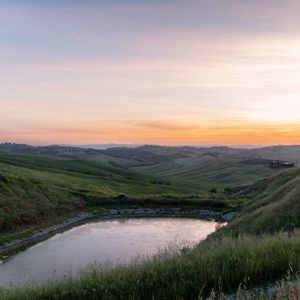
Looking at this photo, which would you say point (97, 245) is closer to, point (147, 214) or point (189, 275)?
point (147, 214)

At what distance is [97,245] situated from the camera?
130 ft

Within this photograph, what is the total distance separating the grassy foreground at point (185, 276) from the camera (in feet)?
31.4

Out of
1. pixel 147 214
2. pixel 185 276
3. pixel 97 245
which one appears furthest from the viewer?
pixel 147 214

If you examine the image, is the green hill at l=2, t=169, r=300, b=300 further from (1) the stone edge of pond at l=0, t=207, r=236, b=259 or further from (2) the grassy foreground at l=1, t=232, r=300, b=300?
(1) the stone edge of pond at l=0, t=207, r=236, b=259

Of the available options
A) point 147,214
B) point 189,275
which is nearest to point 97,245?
point 147,214

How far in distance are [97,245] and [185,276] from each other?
30777mm

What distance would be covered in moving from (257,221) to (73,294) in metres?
14.9

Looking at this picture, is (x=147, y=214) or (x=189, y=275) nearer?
(x=189, y=275)

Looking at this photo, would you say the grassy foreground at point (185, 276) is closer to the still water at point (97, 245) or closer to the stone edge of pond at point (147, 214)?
the still water at point (97, 245)

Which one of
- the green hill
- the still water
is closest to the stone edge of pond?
the still water

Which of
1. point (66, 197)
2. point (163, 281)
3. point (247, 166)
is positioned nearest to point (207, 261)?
point (163, 281)

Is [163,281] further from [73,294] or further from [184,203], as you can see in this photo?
[184,203]

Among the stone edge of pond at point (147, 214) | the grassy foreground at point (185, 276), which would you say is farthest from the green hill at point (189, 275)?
the stone edge of pond at point (147, 214)

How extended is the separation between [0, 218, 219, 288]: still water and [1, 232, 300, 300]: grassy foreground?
1233cm
